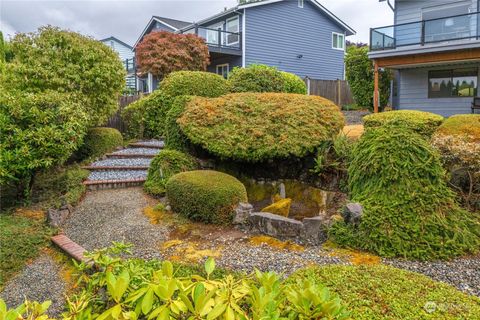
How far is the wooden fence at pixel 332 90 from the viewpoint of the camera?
66.3 feet

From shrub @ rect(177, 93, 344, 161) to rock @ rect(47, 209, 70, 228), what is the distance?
2625mm

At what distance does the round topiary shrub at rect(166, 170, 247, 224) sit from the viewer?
5.71 metres

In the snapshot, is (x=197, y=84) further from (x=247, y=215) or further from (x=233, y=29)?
(x=233, y=29)

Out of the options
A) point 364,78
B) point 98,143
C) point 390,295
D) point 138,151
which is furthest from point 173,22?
point 390,295

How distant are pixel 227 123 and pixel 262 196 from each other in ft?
5.22

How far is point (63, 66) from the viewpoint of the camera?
980 centimetres

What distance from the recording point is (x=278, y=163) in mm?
7254

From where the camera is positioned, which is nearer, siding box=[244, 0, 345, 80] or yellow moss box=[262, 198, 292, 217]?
yellow moss box=[262, 198, 292, 217]

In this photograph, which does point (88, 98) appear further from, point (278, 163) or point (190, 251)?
point (190, 251)

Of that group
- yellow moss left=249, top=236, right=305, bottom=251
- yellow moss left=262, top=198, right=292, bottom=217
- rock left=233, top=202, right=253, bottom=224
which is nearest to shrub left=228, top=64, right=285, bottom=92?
yellow moss left=262, top=198, right=292, bottom=217

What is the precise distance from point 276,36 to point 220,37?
133 inches

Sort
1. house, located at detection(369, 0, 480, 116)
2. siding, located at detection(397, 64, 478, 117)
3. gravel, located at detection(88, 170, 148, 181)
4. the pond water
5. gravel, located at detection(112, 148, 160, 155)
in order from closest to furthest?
the pond water, gravel, located at detection(88, 170, 148, 181), gravel, located at detection(112, 148, 160, 155), house, located at detection(369, 0, 480, 116), siding, located at detection(397, 64, 478, 117)

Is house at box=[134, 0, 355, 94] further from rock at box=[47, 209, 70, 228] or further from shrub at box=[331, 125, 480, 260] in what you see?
shrub at box=[331, 125, 480, 260]

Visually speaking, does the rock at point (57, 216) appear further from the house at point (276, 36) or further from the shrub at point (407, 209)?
the house at point (276, 36)
